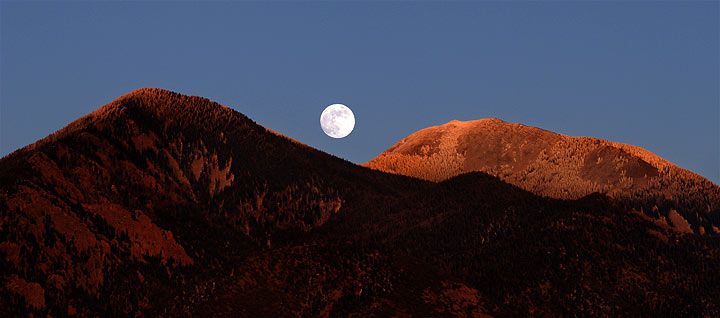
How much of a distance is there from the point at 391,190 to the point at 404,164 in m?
33.1

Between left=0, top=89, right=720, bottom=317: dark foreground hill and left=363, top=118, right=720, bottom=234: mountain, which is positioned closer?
left=0, top=89, right=720, bottom=317: dark foreground hill

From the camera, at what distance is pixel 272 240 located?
81.0 m

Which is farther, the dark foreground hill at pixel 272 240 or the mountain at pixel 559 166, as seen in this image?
the mountain at pixel 559 166

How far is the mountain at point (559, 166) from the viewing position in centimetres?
11824

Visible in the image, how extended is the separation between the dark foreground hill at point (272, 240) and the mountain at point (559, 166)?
24.7m

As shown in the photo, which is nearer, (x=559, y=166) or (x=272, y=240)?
(x=272, y=240)

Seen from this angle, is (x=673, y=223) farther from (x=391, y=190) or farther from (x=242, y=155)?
(x=242, y=155)

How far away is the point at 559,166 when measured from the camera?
13525 cm

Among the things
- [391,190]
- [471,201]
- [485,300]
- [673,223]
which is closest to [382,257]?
[485,300]

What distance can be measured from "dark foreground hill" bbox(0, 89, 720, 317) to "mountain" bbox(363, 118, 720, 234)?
24724 millimetres

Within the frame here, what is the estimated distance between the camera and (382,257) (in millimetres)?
63438

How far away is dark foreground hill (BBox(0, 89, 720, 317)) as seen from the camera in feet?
187

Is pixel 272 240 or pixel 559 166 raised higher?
pixel 559 166

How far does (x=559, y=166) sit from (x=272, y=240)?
229 feet
